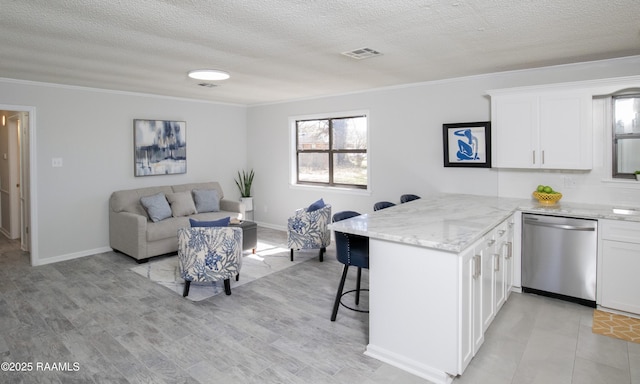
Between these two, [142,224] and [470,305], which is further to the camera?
[142,224]

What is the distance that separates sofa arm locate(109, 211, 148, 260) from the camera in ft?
15.9

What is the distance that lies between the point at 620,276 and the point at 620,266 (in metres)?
0.09

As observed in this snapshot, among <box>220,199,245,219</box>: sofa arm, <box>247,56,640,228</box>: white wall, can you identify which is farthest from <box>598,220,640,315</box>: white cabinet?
<box>220,199,245,219</box>: sofa arm

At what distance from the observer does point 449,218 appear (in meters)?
3.04

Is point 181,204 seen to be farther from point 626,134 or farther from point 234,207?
point 626,134

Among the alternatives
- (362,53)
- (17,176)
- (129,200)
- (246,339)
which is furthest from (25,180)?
(362,53)

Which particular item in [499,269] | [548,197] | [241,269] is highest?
[548,197]

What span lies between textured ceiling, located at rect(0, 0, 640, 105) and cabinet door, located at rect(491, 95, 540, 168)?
398mm

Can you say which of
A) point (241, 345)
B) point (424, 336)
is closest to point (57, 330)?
point (241, 345)

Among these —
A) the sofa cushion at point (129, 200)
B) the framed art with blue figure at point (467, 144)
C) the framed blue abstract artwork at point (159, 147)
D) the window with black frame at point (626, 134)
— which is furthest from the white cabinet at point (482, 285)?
the framed blue abstract artwork at point (159, 147)

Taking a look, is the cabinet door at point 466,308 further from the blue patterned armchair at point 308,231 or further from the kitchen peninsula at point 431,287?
the blue patterned armchair at point 308,231

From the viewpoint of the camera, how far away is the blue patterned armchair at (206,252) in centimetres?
364

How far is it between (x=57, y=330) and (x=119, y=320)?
0.45 metres

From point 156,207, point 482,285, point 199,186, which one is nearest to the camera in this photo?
point 482,285
